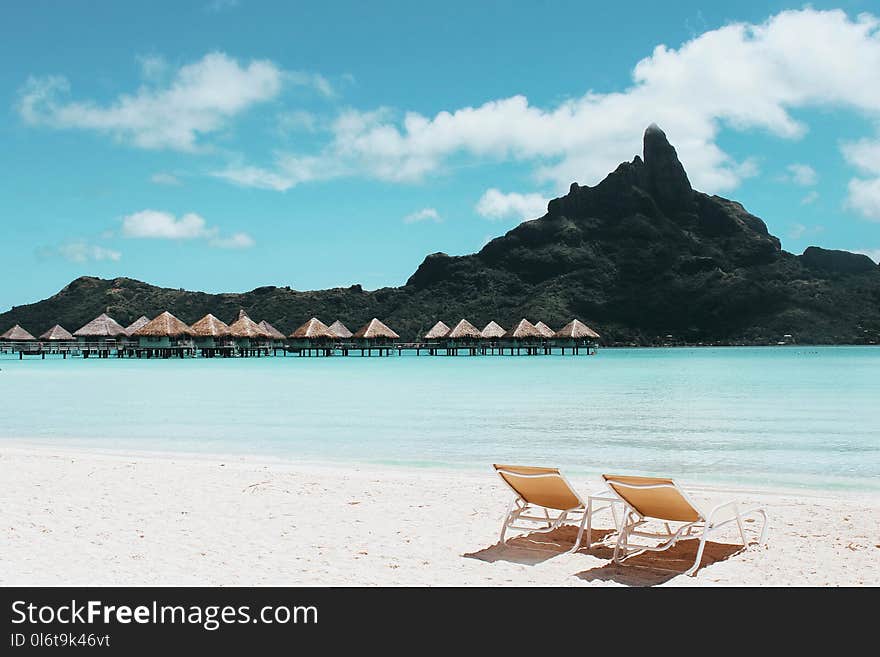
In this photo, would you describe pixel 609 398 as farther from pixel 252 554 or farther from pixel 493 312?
pixel 493 312

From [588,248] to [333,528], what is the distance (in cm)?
8520

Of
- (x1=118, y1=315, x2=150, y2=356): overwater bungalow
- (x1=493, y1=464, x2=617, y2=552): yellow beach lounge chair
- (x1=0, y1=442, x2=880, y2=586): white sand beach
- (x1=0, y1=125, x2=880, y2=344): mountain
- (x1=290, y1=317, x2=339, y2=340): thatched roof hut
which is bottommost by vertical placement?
(x1=0, y1=442, x2=880, y2=586): white sand beach

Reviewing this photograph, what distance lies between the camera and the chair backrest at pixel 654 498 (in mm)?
3949

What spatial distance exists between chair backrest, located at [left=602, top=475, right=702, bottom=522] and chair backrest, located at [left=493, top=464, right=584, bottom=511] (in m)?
0.33

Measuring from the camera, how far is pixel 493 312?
83062mm

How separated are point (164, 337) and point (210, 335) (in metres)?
3.03

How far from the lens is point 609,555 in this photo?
4477 mm

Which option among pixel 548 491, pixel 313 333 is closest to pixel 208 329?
pixel 313 333

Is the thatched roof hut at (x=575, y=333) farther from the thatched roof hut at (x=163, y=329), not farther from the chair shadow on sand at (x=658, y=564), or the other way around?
the chair shadow on sand at (x=658, y=564)

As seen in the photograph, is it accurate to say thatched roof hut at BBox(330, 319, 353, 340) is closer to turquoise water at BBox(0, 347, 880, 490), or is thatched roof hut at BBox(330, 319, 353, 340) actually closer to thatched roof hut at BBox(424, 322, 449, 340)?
thatched roof hut at BBox(424, 322, 449, 340)

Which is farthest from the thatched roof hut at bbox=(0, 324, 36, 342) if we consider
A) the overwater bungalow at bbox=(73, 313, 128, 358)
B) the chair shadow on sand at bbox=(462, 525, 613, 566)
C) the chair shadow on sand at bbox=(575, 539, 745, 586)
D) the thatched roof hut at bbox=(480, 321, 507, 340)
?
the chair shadow on sand at bbox=(575, 539, 745, 586)

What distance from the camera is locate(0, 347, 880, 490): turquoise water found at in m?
9.35

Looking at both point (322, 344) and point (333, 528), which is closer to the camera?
point (333, 528)
